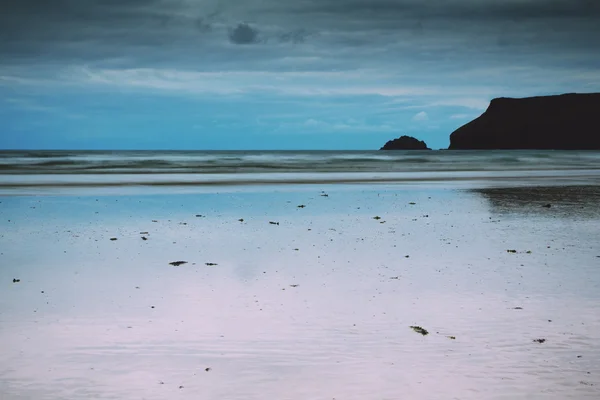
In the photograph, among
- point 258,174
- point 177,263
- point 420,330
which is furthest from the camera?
point 258,174

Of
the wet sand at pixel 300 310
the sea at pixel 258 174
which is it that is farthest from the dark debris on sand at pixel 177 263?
the sea at pixel 258 174

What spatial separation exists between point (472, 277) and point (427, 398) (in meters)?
4.55

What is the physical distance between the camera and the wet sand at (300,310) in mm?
5293

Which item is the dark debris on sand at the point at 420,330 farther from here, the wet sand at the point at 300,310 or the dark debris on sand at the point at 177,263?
the dark debris on sand at the point at 177,263

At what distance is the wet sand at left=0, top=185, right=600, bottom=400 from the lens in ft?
17.4

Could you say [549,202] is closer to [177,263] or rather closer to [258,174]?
[177,263]

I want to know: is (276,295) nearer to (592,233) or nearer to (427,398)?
(427,398)

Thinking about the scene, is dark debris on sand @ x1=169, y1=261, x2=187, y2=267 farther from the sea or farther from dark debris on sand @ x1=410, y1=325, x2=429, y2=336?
the sea

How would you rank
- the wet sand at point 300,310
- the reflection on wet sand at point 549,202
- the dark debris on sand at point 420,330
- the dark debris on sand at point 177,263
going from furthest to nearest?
the reflection on wet sand at point 549,202
the dark debris on sand at point 177,263
the dark debris on sand at point 420,330
the wet sand at point 300,310

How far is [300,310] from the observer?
7.45m

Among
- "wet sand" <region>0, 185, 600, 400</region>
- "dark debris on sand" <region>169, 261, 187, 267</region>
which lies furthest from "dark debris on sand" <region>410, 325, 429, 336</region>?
"dark debris on sand" <region>169, 261, 187, 267</region>

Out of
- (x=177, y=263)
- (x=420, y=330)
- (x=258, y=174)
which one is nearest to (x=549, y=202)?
(x=177, y=263)

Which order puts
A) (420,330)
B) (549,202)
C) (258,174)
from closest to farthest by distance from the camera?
1. (420,330)
2. (549,202)
3. (258,174)

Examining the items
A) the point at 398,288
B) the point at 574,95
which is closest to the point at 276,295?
the point at 398,288
